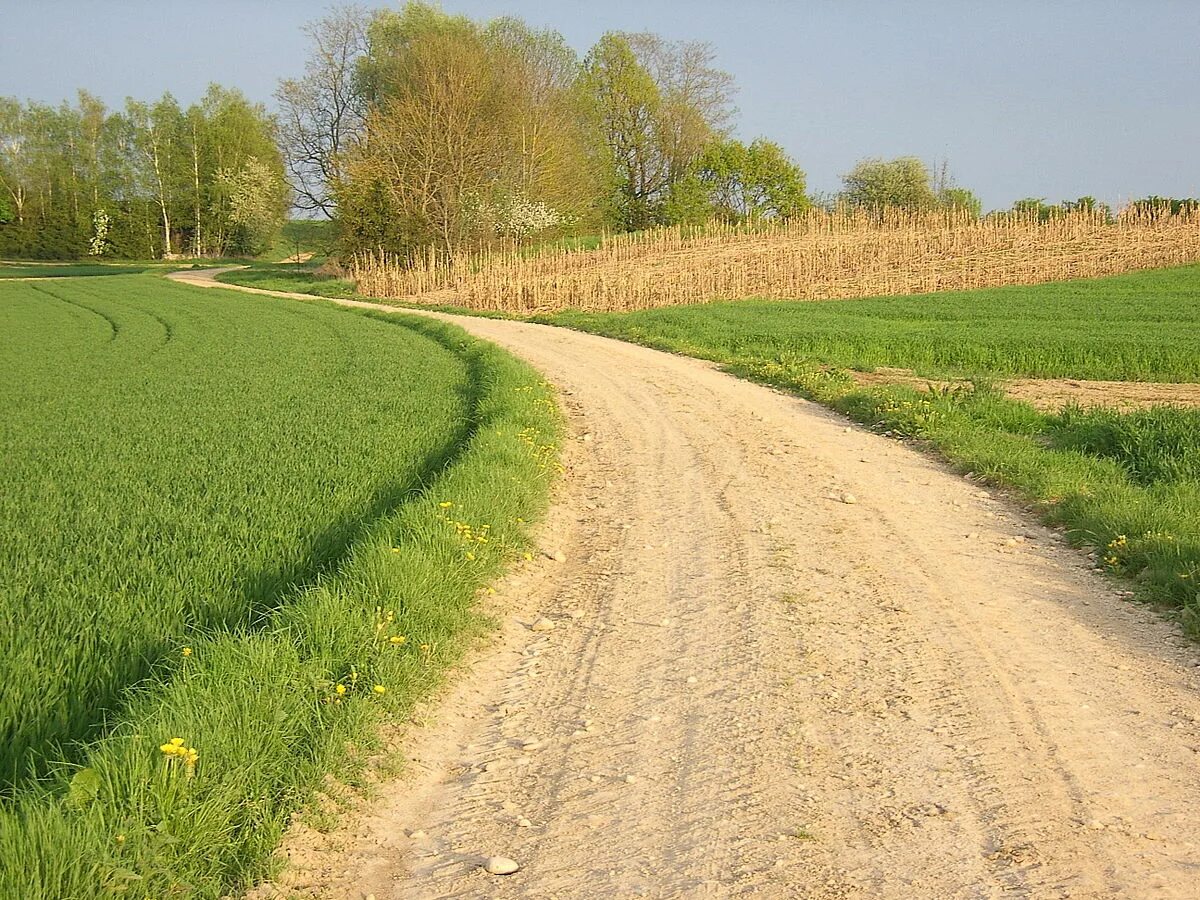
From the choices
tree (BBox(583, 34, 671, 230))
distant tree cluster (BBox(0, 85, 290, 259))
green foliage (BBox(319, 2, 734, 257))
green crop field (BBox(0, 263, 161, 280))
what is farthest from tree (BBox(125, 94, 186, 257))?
tree (BBox(583, 34, 671, 230))

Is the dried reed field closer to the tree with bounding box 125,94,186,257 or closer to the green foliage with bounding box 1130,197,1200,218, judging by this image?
the green foliage with bounding box 1130,197,1200,218

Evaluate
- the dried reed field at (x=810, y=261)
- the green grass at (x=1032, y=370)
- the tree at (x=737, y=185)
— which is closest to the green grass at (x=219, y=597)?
the green grass at (x=1032, y=370)

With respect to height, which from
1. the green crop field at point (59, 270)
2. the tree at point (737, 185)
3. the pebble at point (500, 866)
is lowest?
the pebble at point (500, 866)

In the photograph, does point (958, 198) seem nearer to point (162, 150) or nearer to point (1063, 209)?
point (1063, 209)

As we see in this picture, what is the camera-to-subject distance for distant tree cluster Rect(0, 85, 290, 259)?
77.8 m

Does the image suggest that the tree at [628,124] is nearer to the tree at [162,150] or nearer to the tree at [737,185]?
the tree at [737,185]

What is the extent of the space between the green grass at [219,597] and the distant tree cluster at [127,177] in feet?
228

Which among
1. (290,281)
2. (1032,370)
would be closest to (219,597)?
(1032,370)

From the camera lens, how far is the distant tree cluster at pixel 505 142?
4669 centimetres

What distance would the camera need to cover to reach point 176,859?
2.98 meters

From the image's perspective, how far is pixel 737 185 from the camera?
A: 68.8m

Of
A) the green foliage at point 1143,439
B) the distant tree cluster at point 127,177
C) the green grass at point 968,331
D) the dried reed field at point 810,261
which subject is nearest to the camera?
the green foliage at point 1143,439

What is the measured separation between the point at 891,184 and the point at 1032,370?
64.3m

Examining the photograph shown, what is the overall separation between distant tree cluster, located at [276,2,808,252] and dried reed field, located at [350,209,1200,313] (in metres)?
4.51
